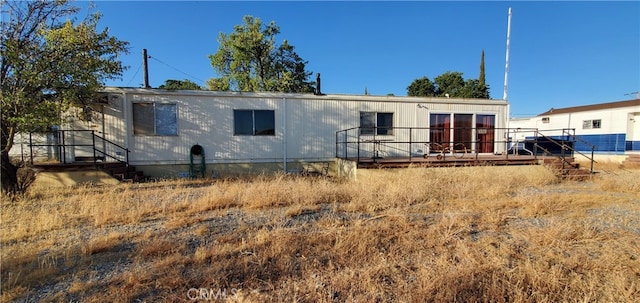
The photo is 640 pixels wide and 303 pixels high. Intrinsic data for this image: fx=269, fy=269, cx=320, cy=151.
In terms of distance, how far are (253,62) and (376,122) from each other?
1470 centimetres

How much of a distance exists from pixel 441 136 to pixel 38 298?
1225 cm

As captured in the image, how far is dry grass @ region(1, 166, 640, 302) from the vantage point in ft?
8.49

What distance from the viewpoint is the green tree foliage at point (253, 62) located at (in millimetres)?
21031

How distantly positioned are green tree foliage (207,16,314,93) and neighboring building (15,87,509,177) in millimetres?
11332

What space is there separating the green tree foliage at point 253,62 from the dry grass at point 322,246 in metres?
16.2

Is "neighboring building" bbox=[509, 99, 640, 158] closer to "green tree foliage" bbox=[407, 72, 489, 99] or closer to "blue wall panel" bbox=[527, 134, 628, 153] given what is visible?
"blue wall panel" bbox=[527, 134, 628, 153]

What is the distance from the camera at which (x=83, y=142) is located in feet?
30.3

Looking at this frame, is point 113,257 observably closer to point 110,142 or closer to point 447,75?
point 110,142

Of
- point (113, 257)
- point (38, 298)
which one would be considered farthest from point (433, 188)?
point (38, 298)

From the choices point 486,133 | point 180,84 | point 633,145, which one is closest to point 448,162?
point 486,133

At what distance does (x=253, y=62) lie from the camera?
2208 cm

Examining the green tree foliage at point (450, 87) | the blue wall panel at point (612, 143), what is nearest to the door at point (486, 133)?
→ the blue wall panel at point (612, 143)

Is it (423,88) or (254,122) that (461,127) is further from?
(423,88)

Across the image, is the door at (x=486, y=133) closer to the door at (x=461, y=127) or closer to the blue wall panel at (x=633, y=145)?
the door at (x=461, y=127)
